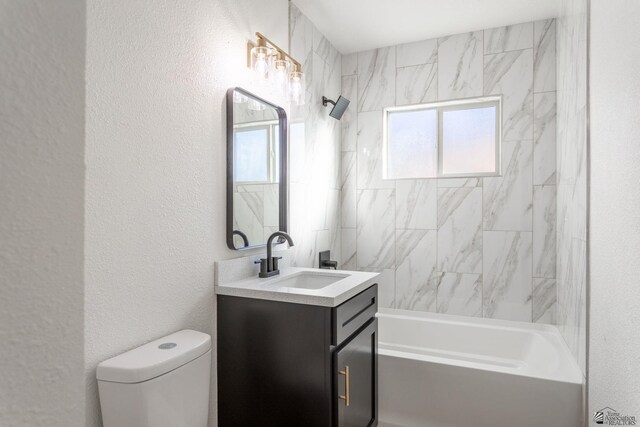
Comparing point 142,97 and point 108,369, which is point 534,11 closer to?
point 142,97

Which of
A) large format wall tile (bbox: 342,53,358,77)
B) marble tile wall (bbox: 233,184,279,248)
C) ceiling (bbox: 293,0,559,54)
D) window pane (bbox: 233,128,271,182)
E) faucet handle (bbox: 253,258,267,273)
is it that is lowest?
faucet handle (bbox: 253,258,267,273)

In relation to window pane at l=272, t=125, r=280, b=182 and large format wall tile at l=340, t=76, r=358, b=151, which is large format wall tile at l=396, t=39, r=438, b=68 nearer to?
large format wall tile at l=340, t=76, r=358, b=151

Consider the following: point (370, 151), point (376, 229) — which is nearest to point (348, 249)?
point (376, 229)

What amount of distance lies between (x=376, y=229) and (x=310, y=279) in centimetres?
121

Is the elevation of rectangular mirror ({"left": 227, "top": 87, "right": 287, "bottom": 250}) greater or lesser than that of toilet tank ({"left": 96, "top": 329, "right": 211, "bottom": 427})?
greater

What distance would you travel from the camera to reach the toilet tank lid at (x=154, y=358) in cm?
113

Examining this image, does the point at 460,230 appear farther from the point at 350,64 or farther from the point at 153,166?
the point at 153,166

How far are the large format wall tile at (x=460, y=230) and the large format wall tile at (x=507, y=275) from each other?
8cm

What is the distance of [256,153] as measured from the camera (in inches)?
80.8

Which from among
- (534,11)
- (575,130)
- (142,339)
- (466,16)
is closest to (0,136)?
(142,339)

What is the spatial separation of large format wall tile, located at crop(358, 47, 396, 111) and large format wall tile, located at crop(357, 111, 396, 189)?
0.10 m

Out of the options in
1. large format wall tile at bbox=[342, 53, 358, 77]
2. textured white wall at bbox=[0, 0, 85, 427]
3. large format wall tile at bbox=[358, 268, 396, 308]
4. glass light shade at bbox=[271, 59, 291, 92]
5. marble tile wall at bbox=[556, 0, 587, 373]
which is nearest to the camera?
textured white wall at bbox=[0, 0, 85, 427]

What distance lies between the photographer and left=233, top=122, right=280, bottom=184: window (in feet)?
6.25

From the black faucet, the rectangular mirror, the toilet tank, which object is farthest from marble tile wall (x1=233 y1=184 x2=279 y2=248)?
the toilet tank
